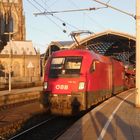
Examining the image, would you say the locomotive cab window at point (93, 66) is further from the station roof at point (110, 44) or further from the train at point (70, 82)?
the station roof at point (110, 44)

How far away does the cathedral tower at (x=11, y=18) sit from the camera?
132m

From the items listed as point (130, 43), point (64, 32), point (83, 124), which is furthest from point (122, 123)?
point (130, 43)

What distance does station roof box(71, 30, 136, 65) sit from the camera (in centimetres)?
8297

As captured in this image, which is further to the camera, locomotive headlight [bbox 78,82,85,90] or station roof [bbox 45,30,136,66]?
station roof [bbox 45,30,136,66]

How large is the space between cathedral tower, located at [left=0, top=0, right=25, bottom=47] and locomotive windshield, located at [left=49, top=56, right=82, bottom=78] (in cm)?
10979

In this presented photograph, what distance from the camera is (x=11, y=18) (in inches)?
5281

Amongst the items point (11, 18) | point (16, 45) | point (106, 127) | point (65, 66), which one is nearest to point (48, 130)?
point (106, 127)

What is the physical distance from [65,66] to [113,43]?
250 ft

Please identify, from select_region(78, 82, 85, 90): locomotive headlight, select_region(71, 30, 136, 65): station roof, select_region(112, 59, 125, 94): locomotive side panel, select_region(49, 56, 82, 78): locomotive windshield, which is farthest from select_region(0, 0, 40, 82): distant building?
select_region(78, 82, 85, 90): locomotive headlight

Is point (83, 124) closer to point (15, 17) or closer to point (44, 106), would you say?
point (44, 106)

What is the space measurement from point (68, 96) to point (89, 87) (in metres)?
1.33

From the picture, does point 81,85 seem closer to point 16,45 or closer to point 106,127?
point 106,127

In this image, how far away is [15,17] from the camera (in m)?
133

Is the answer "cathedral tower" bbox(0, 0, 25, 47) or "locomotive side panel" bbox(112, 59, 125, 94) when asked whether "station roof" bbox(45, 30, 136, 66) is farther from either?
"locomotive side panel" bbox(112, 59, 125, 94)
